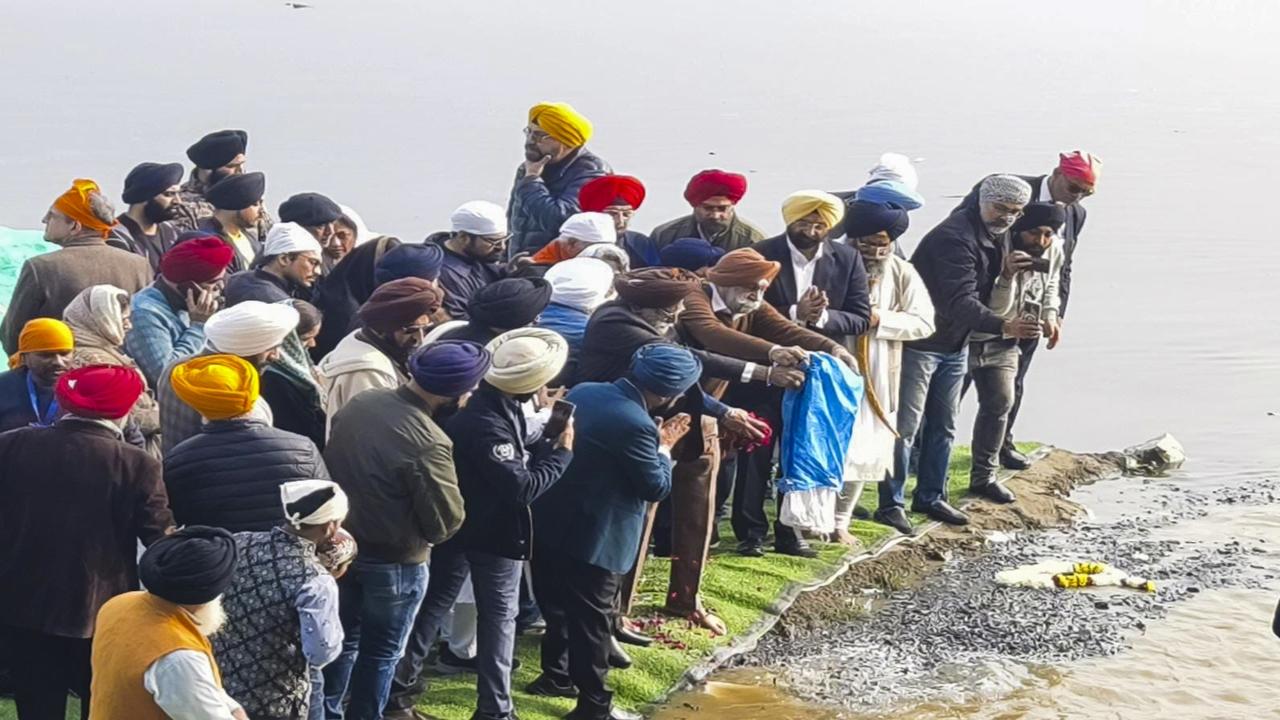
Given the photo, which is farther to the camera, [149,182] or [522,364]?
[149,182]

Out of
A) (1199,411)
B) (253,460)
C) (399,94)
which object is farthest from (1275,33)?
(253,460)

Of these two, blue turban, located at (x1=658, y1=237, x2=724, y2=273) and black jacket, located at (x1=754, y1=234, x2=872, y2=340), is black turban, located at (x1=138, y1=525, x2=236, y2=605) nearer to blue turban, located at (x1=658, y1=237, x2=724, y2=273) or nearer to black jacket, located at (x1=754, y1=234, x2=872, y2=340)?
blue turban, located at (x1=658, y1=237, x2=724, y2=273)

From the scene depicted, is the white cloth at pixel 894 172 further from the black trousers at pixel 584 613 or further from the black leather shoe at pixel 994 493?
the black trousers at pixel 584 613

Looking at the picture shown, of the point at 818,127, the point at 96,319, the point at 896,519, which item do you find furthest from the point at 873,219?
the point at 818,127

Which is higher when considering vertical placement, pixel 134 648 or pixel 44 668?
pixel 134 648

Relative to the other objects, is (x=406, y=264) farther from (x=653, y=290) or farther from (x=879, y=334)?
(x=879, y=334)

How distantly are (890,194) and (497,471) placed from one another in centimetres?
362

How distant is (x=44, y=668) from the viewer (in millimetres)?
5531

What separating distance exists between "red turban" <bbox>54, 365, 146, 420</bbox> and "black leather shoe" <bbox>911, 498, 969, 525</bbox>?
5095mm

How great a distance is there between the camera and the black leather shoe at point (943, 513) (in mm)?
9250

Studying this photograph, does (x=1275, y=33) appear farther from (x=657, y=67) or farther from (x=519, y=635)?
(x=519, y=635)

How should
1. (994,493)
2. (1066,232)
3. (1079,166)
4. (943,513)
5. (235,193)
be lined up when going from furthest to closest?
(1066,232), (994,493), (1079,166), (943,513), (235,193)

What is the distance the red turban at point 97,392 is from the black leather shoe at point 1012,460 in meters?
6.29

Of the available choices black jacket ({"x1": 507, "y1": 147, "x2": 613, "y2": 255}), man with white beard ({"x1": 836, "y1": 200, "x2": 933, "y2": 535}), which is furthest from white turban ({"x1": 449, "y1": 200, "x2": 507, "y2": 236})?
man with white beard ({"x1": 836, "y1": 200, "x2": 933, "y2": 535})
